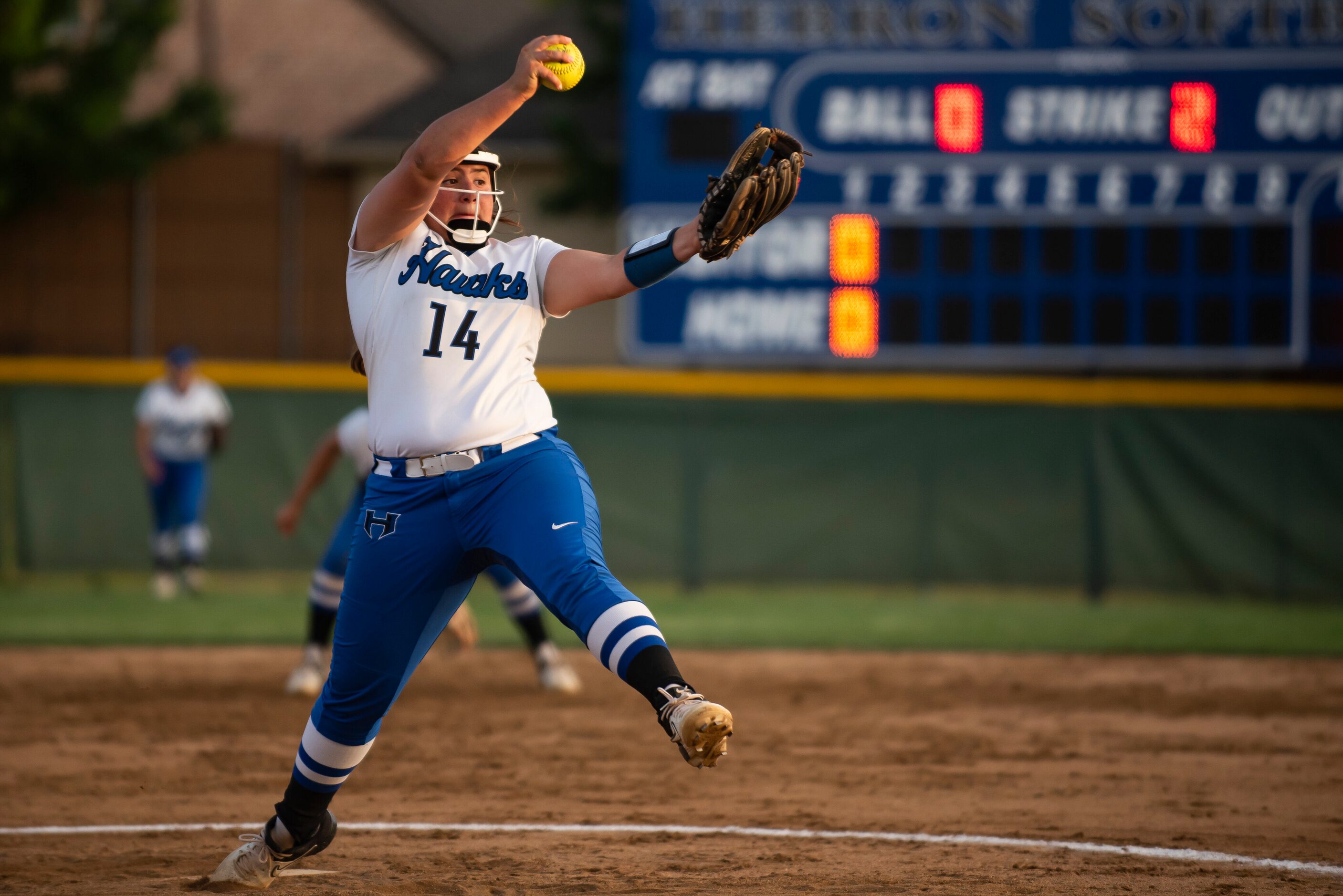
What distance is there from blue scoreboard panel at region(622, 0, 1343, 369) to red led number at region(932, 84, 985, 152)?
0.02 m

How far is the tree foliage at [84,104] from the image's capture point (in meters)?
18.7

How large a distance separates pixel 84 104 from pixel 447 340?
57.6 ft

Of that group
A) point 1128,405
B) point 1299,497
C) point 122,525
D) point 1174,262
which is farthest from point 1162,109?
point 122,525

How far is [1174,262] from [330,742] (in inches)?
Answer: 353

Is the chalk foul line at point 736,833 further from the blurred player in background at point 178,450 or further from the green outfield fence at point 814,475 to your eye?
the green outfield fence at point 814,475

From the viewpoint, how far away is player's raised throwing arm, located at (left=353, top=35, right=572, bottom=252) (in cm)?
328

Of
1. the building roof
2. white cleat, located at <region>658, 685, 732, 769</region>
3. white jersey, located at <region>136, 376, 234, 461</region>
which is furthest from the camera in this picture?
the building roof

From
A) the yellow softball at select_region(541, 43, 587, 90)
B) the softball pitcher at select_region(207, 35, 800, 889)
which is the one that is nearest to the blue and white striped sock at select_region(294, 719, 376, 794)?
the softball pitcher at select_region(207, 35, 800, 889)

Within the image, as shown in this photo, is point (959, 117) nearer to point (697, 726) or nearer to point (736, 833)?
point (736, 833)

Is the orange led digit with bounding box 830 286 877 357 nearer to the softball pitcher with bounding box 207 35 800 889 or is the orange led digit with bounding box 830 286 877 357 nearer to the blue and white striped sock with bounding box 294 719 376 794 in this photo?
the softball pitcher with bounding box 207 35 800 889

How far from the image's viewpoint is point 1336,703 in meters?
6.97

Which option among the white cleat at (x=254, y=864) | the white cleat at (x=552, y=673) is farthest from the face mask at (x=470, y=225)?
the white cleat at (x=552, y=673)

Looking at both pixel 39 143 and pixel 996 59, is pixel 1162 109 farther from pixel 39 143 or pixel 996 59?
pixel 39 143

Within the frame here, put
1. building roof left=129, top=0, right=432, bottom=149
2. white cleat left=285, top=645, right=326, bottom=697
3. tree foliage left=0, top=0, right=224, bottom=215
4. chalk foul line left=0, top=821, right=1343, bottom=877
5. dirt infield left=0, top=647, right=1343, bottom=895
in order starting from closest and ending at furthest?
dirt infield left=0, top=647, right=1343, bottom=895
chalk foul line left=0, top=821, right=1343, bottom=877
white cleat left=285, top=645, right=326, bottom=697
tree foliage left=0, top=0, right=224, bottom=215
building roof left=129, top=0, right=432, bottom=149
